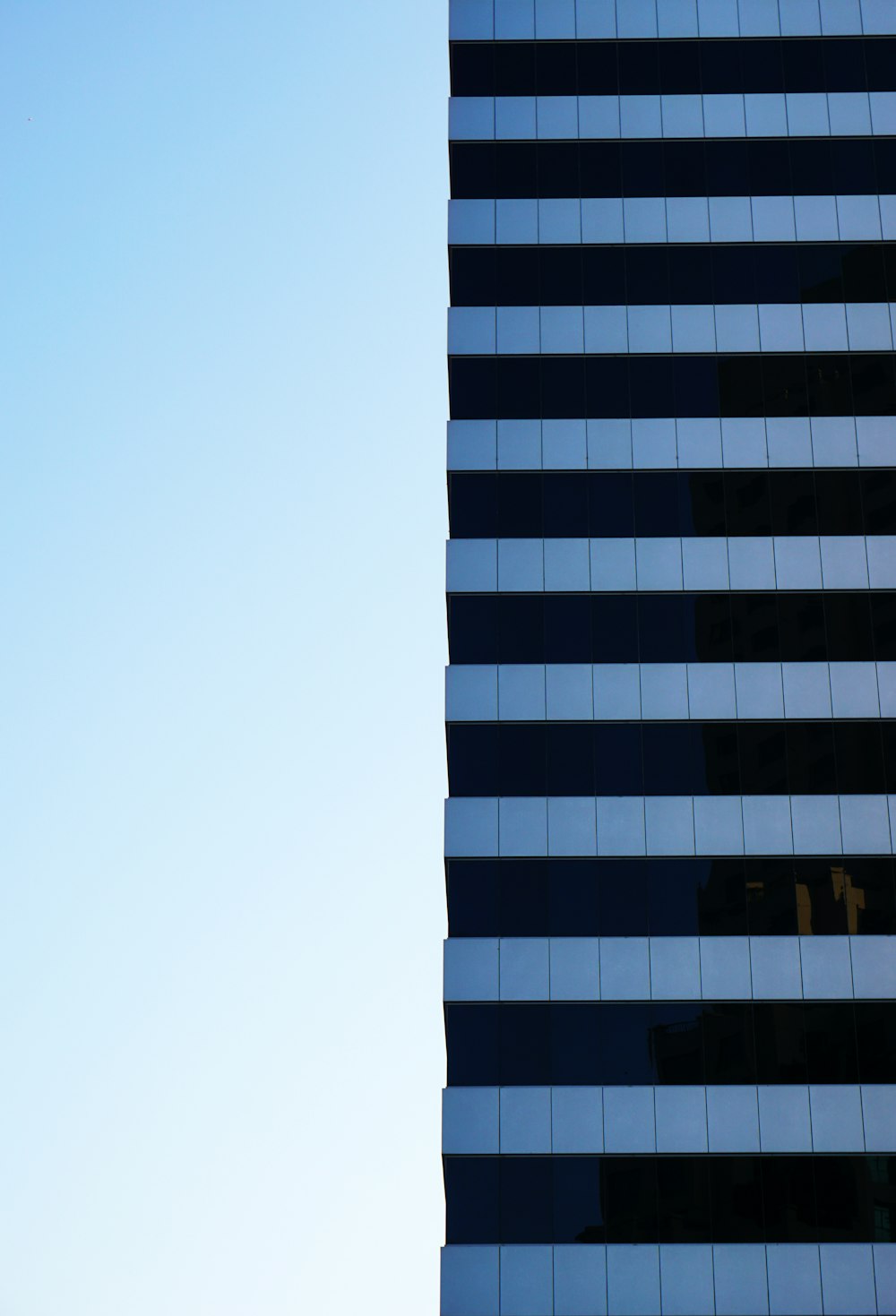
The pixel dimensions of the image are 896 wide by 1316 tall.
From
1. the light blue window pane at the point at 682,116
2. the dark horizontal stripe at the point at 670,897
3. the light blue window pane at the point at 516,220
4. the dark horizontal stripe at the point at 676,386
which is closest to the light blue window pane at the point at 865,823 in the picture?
the dark horizontal stripe at the point at 670,897

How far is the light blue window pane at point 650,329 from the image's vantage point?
56125 mm

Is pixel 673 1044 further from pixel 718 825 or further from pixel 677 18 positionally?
pixel 677 18

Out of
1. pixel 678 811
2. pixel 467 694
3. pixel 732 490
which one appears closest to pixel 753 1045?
pixel 678 811

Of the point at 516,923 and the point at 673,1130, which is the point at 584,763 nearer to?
the point at 516,923

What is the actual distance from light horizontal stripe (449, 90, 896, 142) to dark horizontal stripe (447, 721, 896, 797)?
68.1 ft

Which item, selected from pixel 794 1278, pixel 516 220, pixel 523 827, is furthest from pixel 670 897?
pixel 516 220

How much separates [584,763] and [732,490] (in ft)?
33.5

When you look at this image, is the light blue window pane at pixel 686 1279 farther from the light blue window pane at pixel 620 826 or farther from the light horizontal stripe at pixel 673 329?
the light horizontal stripe at pixel 673 329

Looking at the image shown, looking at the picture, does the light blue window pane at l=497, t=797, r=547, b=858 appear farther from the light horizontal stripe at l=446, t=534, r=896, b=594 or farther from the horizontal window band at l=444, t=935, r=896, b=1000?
the light horizontal stripe at l=446, t=534, r=896, b=594

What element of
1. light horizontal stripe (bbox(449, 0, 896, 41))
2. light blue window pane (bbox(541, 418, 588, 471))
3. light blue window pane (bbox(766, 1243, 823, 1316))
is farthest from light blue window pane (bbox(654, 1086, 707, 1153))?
light horizontal stripe (bbox(449, 0, 896, 41))

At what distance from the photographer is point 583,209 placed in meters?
57.8

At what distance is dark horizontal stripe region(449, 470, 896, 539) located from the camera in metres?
54.2

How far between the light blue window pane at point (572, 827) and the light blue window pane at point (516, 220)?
755 inches

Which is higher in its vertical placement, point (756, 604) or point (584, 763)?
point (756, 604)
